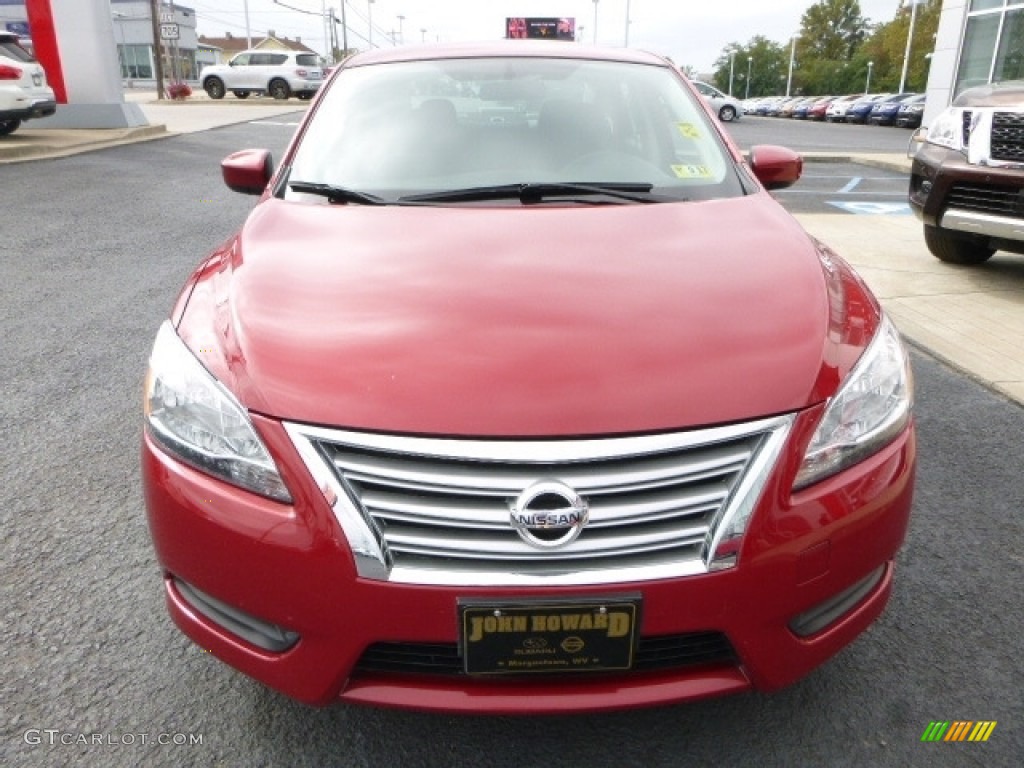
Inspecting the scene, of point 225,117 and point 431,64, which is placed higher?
point 431,64

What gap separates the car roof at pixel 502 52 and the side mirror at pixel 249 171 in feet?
1.58

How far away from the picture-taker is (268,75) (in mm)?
34438

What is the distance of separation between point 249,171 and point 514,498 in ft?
7.00

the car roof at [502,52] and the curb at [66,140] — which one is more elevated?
the car roof at [502,52]

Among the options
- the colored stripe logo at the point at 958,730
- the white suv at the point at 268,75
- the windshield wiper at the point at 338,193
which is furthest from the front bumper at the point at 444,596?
the white suv at the point at 268,75

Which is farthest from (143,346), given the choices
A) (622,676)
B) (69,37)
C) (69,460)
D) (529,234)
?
(69,37)

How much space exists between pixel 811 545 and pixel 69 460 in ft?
8.64

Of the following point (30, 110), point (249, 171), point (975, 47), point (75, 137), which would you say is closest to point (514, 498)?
point (249, 171)

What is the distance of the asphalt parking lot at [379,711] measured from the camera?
187cm

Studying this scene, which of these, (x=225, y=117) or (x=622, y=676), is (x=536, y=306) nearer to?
(x=622, y=676)

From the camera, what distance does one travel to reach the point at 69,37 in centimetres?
1462

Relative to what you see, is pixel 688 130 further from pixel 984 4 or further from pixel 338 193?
pixel 984 4

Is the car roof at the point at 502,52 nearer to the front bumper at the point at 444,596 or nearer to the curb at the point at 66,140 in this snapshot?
the front bumper at the point at 444,596

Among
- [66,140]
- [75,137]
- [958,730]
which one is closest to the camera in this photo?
[958,730]
